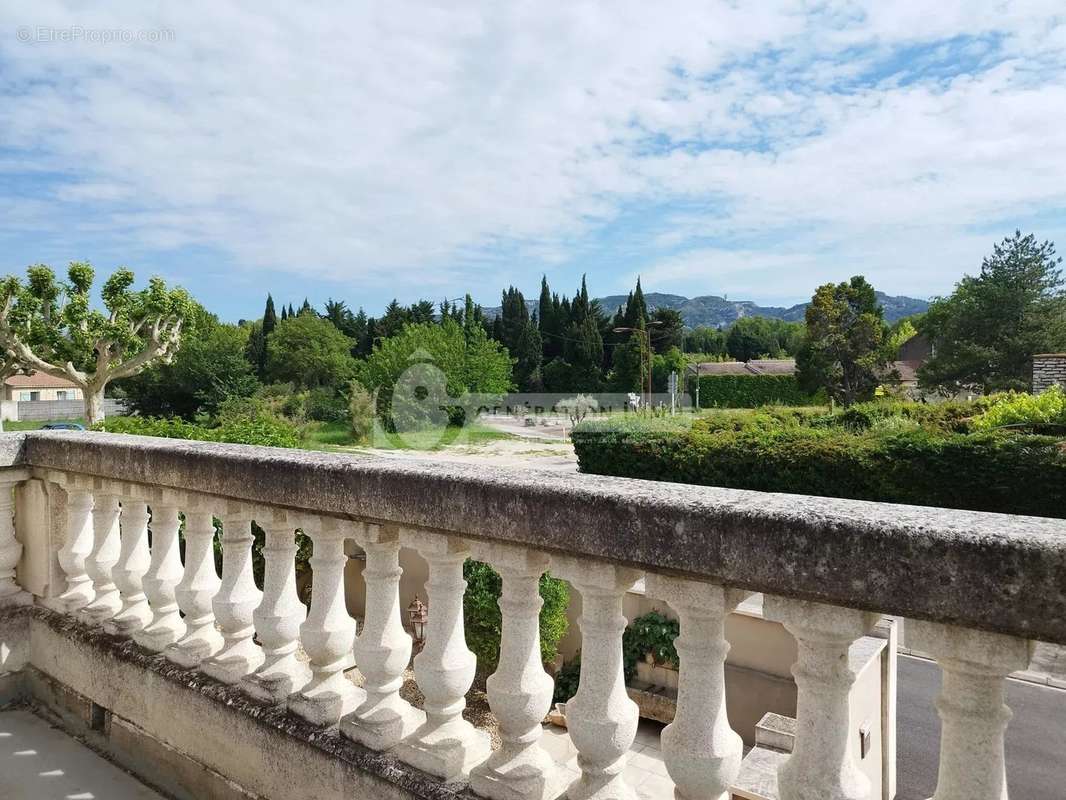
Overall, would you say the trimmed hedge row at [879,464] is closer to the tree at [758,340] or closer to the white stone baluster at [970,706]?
the white stone baluster at [970,706]

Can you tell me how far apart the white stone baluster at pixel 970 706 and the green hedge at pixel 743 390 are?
188ft

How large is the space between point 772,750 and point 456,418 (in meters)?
38.2

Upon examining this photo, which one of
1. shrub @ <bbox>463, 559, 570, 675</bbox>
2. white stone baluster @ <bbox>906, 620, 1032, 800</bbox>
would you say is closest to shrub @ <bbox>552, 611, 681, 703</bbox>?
shrub @ <bbox>463, 559, 570, 675</bbox>

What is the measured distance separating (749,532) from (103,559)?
2.70m

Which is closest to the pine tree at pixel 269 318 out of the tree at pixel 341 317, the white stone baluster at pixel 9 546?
the tree at pixel 341 317

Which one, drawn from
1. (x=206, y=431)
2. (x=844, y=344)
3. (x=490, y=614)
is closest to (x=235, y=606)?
(x=490, y=614)

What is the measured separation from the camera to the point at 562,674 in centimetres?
809

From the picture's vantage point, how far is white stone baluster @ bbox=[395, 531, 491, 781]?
5.99ft

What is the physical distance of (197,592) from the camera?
2.53 meters

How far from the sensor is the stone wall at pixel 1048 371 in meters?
27.5

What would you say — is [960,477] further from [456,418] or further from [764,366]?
[764,366]

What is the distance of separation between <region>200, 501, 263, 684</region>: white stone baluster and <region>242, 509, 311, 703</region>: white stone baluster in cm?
13

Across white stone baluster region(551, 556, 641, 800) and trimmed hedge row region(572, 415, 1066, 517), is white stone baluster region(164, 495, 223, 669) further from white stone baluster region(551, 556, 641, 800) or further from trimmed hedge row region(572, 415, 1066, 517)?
trimmed hedge row region(572, 415, 1066, 517)

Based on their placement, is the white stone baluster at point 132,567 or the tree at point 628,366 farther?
the tree at point 628,366
